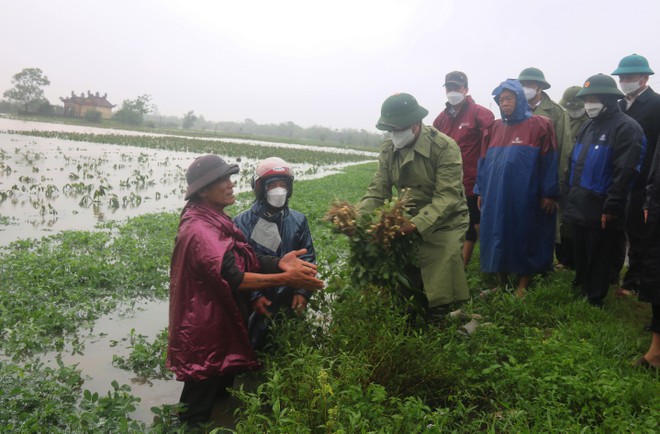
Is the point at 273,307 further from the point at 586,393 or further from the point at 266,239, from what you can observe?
the point at 586,393

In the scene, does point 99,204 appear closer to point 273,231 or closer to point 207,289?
point 273,231

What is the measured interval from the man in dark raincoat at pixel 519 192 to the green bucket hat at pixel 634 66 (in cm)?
90

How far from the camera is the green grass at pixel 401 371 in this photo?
92.7 inches

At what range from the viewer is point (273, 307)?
11.3 feet

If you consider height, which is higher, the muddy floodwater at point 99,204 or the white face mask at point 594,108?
the white face mask at point 594,108

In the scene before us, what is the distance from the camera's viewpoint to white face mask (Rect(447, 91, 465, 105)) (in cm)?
525

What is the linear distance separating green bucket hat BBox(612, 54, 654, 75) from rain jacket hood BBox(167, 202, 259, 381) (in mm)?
4066

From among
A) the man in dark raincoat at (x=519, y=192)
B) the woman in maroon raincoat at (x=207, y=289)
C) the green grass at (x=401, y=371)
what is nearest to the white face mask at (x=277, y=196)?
the woman in maroon raincoat at (x=207, y=289)

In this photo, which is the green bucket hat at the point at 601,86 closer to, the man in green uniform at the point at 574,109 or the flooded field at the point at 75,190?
the man in green uniform at the point at 574,109

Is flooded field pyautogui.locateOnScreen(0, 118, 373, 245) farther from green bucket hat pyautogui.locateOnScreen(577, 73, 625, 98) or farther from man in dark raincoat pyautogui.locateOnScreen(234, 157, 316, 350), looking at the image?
green bucket hat pyautogui.locateOnScreen(577, 73, 625, 98)

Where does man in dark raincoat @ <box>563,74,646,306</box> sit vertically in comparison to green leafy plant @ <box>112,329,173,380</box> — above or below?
above

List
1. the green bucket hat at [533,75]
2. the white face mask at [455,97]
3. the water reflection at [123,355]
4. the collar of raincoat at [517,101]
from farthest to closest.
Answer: the white face mask at [455,97]
the green bucket hat at [533,75]
the collar of raincoat at [517,101]
the water reflection at [123,355]

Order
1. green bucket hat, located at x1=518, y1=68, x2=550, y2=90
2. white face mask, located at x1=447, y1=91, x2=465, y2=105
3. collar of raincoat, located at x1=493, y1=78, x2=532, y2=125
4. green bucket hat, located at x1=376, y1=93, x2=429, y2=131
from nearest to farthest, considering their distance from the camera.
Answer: green bucket hat, located at x1=376, y1=93, x2=429, y2=131
collar of raincoat, located at x1=493, y1=78, x2=532, y2=125
green bucket hat, located at x1=518, y1=68, x2=550, y2=90
white face mask, located at x1=447, y1=91, x2=465, y2=105

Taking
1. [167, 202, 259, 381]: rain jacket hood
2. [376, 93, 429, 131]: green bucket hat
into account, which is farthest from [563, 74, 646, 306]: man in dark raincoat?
[167, 202, 259, 381]: rain jacket hood
